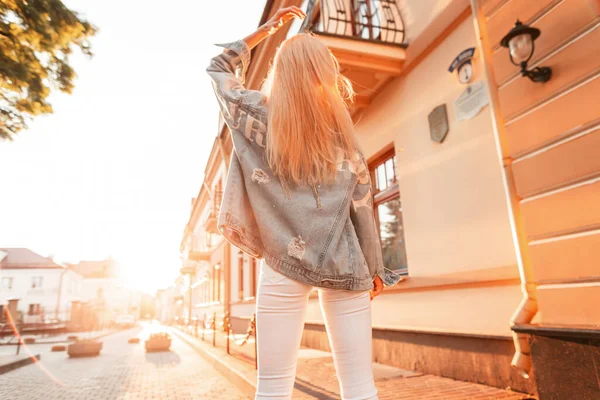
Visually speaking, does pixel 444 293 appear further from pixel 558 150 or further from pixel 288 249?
pixel 288 249

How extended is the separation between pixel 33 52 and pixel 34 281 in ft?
179

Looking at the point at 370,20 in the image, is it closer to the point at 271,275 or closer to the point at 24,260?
the point at 271,275

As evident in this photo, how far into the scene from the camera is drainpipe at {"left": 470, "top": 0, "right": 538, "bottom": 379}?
3.20 m

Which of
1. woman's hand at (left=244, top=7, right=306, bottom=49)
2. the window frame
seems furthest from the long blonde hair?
the window frame

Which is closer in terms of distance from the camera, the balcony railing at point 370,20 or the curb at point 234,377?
the curb at point 234,377

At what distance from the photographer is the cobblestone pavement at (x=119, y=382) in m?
5.24

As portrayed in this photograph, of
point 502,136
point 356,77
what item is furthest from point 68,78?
point 502,136

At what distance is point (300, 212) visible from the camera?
1.32 metres

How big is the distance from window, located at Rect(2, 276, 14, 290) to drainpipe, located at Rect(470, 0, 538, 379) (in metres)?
59.0

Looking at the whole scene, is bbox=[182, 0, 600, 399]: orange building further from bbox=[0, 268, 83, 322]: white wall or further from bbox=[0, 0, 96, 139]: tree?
bbox=[0, 268, 83, 322]: white wall

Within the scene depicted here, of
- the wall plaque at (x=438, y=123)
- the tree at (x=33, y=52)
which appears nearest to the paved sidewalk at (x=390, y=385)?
the wall plaque at (x=438, y=123)

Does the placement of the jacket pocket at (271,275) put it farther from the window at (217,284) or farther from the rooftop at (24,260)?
the rooftop at (24,260)

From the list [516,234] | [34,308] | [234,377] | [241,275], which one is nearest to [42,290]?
[34,308]

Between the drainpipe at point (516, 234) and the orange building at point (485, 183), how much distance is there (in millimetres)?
10
